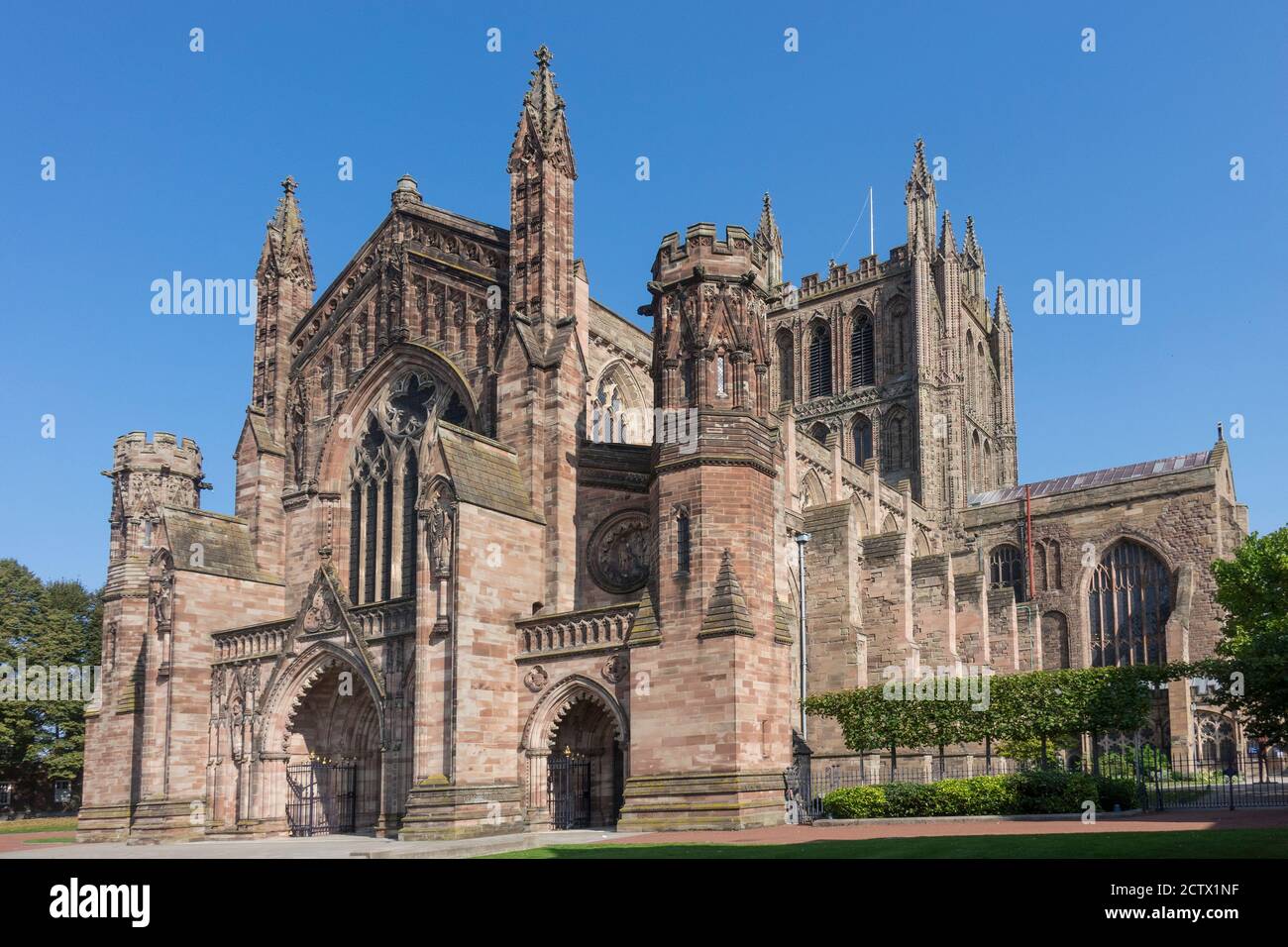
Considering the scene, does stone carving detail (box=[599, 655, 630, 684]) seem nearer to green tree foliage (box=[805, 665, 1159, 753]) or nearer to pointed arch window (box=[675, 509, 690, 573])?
pointed arch window (box=[675, 509, 690, 573])

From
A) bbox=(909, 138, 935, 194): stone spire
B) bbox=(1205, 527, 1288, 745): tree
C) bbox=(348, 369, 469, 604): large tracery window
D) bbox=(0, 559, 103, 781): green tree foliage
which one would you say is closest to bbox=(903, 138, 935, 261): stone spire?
bbox=(909, 138, 935, 194): stone spire

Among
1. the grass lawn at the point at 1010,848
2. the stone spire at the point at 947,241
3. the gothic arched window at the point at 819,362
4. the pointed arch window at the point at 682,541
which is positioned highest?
the stone spire at the point at 947,241

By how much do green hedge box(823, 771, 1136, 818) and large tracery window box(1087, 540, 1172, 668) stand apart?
97.8ft

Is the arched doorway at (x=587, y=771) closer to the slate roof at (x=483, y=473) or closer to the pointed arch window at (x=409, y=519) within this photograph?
the slate roof at (x=483, y=473)

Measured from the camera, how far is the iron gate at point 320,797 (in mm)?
33188

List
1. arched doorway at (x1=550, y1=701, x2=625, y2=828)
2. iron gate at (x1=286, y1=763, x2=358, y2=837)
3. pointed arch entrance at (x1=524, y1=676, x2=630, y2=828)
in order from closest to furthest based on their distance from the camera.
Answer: pointed arch entrance at (x1=524, y1=676, x2=630, y2=828), arched doorway at (x1=550, y1=701, x2=625, y2=828), iron gate at (x1=286, y1=763, x2=358, y2=837)

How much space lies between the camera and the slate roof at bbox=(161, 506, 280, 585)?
3600 centimetres

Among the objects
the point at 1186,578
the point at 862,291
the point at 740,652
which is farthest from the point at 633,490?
the point at 862,291

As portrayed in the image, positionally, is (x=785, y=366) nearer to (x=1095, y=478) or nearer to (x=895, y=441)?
(x=895, y=441)

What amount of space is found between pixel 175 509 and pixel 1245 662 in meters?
29.2

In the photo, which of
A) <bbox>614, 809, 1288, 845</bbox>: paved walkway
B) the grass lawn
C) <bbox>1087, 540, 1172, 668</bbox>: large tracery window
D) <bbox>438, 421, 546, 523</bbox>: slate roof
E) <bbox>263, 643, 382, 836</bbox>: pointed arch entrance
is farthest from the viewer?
<bbox>1087, 540, 1172, 668</bbox>: large tracery window

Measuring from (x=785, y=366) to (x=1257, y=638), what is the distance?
45372 millimetres

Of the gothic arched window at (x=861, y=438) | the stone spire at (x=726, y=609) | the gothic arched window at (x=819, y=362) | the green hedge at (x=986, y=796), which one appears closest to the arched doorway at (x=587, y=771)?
the stone spire at (x=726, y=609)

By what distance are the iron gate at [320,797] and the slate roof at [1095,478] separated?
4031 centimetres
